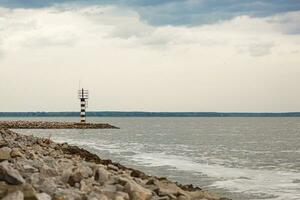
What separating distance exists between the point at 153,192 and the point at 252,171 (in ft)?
42.6

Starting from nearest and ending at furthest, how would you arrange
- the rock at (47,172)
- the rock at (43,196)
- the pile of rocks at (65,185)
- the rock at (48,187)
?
the rock at (43,196)
the pile of rocks at (65,185)
the rock at (48,187)
the rock at (47,172)

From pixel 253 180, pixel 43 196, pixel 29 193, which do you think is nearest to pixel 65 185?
pixel 43 196

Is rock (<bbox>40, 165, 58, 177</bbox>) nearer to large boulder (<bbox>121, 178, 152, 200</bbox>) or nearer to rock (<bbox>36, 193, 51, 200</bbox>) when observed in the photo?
large boulder (<bbox>121, 178, 152, 200</bbox>)

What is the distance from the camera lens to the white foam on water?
1465 cm

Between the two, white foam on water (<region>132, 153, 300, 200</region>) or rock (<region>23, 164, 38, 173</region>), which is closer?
rock (<region>23, 164, 38, 173</region>)

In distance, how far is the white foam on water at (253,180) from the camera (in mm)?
14646

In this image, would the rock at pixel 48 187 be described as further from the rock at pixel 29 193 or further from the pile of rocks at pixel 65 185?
the rock at pixel 29 193

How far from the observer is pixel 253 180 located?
58.6 ft

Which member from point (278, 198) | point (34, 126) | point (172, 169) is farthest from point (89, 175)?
point (34, 126)

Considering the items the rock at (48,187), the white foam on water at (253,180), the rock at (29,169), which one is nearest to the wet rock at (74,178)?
the rock at (29,169)

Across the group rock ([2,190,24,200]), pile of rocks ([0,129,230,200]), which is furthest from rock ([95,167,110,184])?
rock ([2,190,24,200])

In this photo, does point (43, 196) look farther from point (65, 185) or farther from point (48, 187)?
point (65, 185)

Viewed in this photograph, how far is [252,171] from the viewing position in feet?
71.1

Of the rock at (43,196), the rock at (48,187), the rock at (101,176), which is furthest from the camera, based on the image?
the rock at (101,176)
